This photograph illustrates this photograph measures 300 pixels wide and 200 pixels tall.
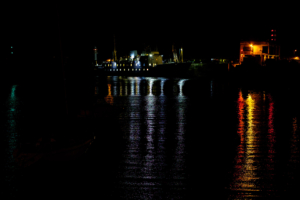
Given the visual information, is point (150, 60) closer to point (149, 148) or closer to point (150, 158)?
point (149, 148)

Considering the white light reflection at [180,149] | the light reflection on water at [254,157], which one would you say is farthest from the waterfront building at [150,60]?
the light reflection on water at [254,157]

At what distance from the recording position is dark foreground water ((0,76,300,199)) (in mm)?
5859

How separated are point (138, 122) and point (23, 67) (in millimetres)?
38561

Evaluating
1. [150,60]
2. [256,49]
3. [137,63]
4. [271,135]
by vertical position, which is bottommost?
[271,135]

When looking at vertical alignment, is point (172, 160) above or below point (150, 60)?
below

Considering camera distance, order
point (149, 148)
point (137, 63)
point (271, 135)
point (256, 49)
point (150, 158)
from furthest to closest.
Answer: point (137, 63) → point (256, 49) → point (271, 135) → point (149, 148) → point (150, 158)

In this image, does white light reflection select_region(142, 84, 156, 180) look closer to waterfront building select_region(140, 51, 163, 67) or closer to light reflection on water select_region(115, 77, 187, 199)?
light reflection on water select_region(115, 77, 187, 199)

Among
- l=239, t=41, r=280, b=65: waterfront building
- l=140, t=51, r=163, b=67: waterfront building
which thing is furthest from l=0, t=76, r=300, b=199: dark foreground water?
l=140, t=51, r=163, b=67: waterfront building

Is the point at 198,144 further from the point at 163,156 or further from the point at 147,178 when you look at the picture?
the point at 147,178

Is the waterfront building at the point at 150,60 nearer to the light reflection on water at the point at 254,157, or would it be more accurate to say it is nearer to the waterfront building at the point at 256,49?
the waterfront building at the point at 256,49

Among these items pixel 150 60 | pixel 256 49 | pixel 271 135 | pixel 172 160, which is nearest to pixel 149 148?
pixel 172 160

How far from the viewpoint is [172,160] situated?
7.68 m

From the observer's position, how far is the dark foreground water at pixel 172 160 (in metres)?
5.86

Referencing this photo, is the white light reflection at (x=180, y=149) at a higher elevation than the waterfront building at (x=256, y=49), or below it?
below
